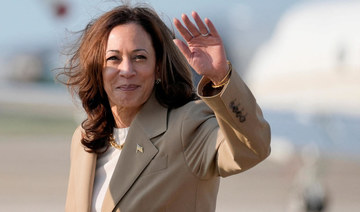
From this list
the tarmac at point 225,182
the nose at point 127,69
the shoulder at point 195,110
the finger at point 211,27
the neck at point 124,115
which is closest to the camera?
the finger at point 211,27

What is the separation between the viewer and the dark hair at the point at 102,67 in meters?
2.48

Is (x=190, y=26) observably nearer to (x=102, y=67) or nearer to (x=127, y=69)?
(x=127, y=69)

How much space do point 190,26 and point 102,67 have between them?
22.0 inches

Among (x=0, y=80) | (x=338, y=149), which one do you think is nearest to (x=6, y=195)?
(x=338, y=149)

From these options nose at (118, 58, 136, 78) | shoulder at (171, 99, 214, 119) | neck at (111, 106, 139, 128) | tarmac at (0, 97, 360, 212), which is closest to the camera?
shoulder at (171, 99, 214, 119)

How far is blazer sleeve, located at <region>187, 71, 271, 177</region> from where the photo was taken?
6.53 feet

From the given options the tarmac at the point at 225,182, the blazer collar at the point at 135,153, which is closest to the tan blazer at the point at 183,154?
the blazer collar at the point at 135,153

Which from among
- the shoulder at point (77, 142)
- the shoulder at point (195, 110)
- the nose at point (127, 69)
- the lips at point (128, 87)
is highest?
the nose at point (127, 69)

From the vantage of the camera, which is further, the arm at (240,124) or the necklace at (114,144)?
the necklace at (114,144)

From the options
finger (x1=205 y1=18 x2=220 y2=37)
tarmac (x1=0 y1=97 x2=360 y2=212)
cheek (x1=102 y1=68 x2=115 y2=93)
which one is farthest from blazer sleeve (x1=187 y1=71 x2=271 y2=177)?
tarmac (x1=0 y1=97 x2=360 y2=212)

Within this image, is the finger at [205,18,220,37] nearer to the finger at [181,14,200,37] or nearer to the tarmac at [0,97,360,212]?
the finger at [181,14,200,37]

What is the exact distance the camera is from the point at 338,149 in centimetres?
775

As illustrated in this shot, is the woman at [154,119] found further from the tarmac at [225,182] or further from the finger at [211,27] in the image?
the tarmac at [225,182]

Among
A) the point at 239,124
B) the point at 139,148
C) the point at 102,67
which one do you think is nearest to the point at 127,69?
the point at 102,67
